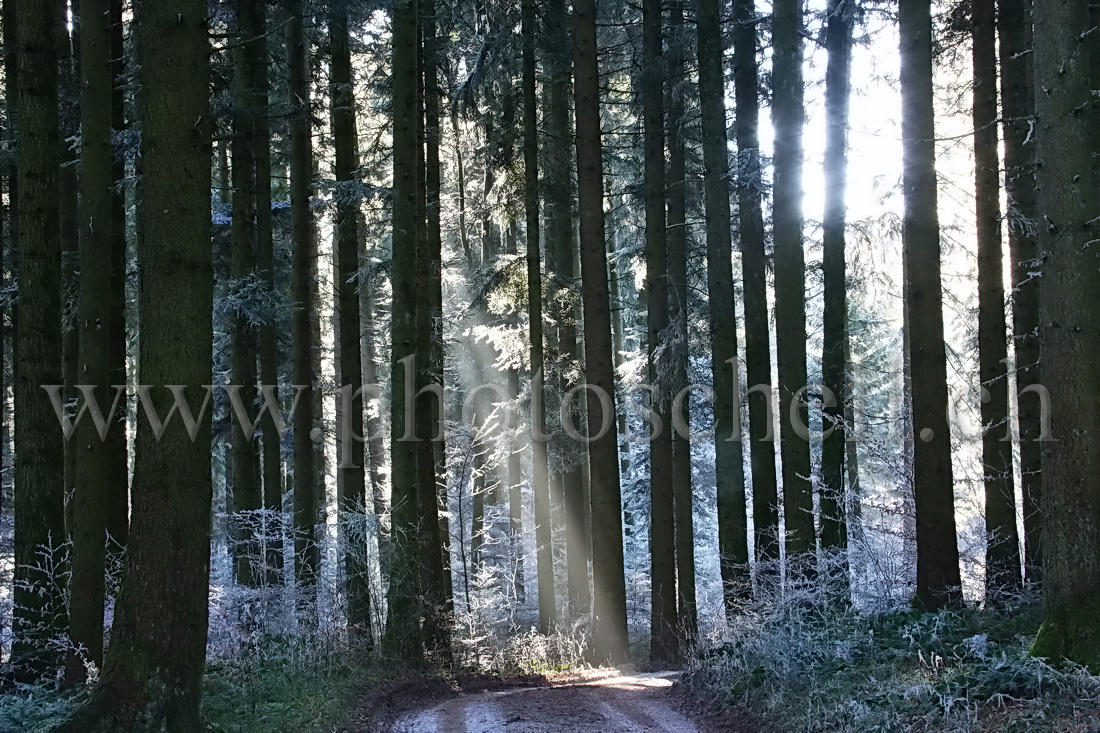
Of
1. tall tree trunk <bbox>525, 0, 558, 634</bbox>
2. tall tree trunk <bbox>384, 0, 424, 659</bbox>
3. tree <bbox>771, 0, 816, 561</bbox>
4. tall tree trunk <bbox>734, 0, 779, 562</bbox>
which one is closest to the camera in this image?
tall tree trunk <bbox>384, 0, 424, 659</bbox>

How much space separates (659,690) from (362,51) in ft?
46.2

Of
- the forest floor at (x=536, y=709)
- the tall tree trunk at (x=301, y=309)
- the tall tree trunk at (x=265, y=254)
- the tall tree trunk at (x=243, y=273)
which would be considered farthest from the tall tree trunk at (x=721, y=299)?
the tall tree trunk at (x=243, y=273)

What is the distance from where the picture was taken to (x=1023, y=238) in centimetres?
1205

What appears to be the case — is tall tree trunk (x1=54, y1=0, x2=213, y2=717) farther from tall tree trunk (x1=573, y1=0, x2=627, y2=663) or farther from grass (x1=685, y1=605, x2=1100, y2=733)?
tall tree trunk (x1=573, y1=0, x2=627, y2=663)

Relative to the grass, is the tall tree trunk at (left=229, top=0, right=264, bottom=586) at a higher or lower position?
higher

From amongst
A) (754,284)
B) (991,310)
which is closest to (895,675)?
(991,310)

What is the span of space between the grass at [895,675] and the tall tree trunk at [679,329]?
12.9ft

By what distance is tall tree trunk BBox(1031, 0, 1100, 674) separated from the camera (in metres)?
6.91

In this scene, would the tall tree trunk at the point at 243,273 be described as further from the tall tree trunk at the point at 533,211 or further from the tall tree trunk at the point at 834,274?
the tall tree trunk at the point at 834,274

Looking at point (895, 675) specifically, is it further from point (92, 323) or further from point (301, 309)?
point (301, 309)

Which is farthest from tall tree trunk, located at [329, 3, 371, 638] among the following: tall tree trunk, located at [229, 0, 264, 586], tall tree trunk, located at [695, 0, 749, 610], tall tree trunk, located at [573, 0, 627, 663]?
tall tree trunk, located at [695, 0, 749, 610]

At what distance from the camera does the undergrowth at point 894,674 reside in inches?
249

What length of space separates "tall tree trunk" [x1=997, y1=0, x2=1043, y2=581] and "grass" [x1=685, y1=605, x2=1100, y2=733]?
2.83 metres

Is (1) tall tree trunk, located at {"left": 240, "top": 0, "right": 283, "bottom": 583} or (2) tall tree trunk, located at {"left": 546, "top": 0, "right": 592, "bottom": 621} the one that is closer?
(1) tall tree trunk, located at {"left": 240, "top": 0, "right": 283, "bottom": 583}
